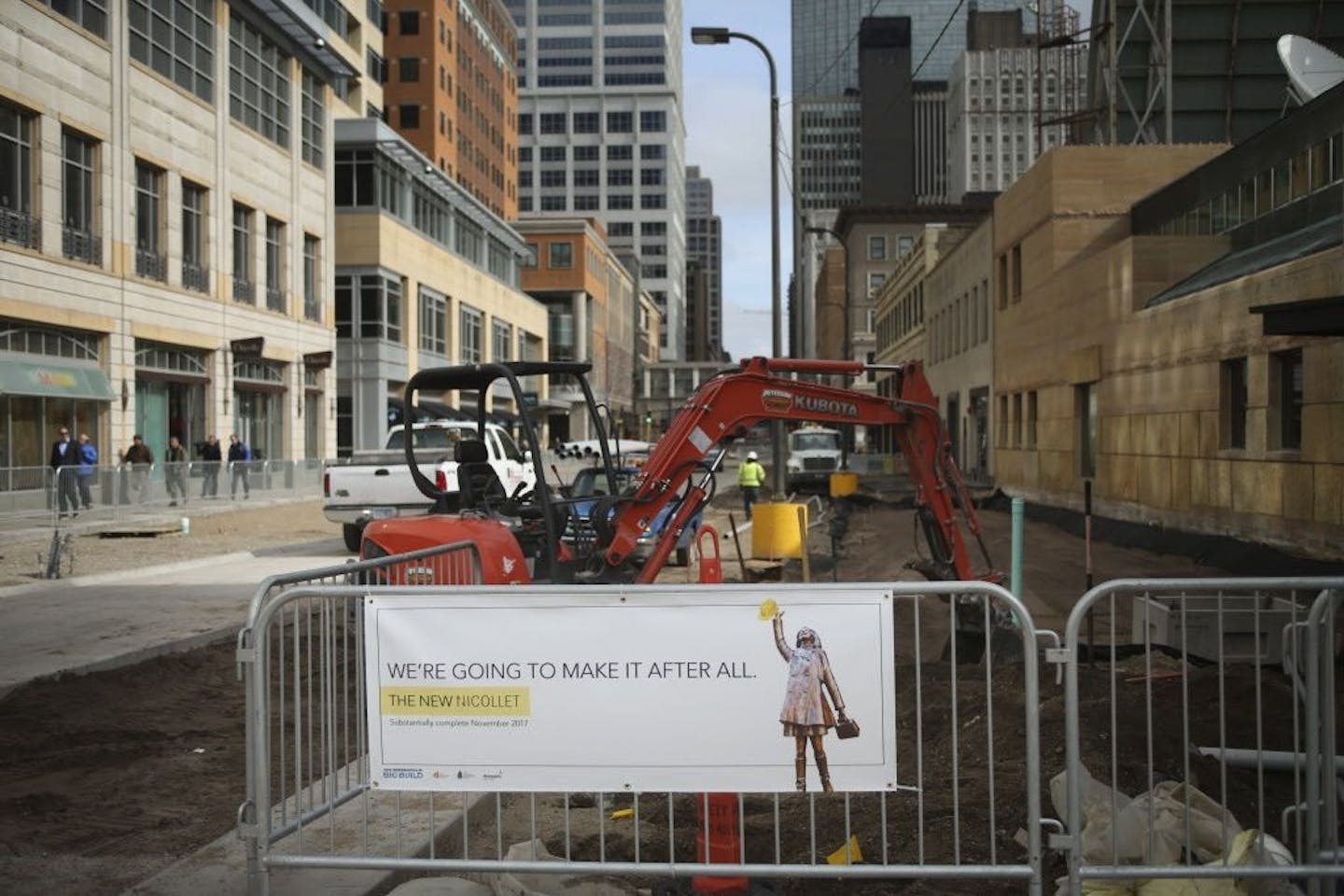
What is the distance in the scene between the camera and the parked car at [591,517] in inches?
469

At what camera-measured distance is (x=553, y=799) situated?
25.2ft

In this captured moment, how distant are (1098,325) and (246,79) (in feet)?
101

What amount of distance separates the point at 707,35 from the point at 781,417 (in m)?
18.0

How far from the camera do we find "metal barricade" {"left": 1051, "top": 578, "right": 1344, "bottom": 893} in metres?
4.81

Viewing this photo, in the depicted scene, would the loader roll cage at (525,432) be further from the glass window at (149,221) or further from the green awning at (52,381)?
the glass window at (149,221)

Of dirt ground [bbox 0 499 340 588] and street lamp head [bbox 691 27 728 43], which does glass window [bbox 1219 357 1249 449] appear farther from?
dirt ground [bbox 0 499 340 588]

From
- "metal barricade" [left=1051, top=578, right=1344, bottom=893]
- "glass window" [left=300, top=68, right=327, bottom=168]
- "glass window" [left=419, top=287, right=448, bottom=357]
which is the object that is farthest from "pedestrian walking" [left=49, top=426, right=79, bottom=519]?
"glass window" [left=419, top=287, right=448, bottom=357]

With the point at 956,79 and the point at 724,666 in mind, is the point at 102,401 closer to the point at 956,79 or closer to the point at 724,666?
the point at 724,666

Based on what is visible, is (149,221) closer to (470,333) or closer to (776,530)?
(776,530)

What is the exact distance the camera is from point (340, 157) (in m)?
56.8

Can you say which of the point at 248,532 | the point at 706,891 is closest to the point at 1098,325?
the point at 248,532

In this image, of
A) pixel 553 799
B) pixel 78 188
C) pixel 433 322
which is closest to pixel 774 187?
pixel 78 188

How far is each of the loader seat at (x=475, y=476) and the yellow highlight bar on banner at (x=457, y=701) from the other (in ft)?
17.2

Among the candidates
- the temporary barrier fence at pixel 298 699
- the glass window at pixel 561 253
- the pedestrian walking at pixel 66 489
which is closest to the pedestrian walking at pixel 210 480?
the pedestrian walking at pixel 66 489
